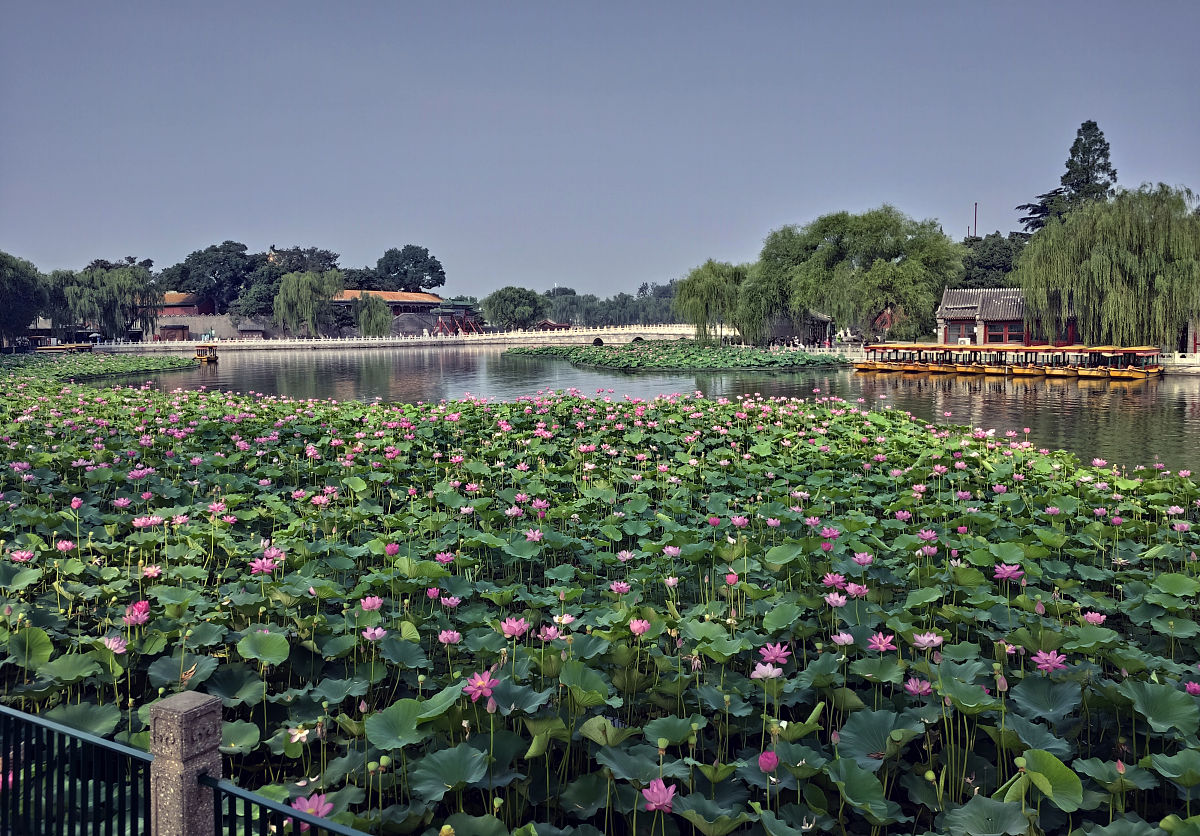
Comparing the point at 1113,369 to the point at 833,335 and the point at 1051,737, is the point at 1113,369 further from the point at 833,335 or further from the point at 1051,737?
the point at 1051,737

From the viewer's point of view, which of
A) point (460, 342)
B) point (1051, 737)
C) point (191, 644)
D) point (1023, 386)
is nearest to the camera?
point (1051, 737)

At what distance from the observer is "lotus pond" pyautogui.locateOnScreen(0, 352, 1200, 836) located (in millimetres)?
3258

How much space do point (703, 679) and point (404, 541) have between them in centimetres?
304

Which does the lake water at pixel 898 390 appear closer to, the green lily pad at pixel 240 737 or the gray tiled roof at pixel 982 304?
the gray tiled roof at pixel 982 304

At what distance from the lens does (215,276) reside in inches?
3644

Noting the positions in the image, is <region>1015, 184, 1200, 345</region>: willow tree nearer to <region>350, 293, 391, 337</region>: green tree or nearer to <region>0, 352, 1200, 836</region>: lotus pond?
<region>0, 352, 1200, 836</region>: lotus pond

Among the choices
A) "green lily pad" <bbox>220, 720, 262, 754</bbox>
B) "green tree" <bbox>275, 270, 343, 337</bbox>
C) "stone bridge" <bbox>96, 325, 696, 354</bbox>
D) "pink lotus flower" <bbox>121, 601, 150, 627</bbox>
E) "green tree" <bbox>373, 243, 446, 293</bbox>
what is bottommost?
"green lily pad" <bbox>220, 720, 262, 754</bbox>

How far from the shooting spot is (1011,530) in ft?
21.3

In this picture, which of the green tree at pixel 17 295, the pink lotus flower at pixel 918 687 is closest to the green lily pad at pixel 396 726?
the pink lotus flower at pixel 918 687

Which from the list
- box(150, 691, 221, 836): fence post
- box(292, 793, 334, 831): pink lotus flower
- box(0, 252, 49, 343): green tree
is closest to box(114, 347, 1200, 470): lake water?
box(292, 793, 334, 831): pink lotus flower

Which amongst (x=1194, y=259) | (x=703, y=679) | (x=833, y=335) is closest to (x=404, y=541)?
(x=703, y=679)

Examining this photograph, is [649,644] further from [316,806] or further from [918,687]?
[316,806]

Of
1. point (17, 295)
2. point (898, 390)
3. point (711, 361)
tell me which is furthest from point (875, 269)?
point (17, 295)

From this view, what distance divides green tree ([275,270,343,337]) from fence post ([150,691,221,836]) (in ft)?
236
